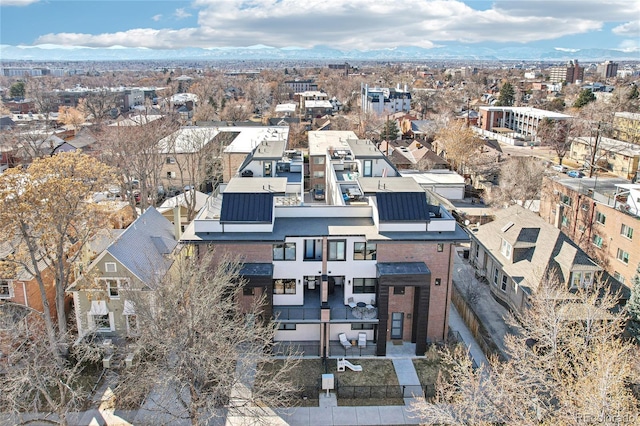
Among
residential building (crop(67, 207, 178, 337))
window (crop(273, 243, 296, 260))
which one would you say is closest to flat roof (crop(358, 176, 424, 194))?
window (crop(273, 243, 296, 260))

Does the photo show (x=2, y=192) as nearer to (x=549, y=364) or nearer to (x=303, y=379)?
(x=303, y=379)

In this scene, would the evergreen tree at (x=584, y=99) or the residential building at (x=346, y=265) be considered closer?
the residential building at (x=346, y=265)

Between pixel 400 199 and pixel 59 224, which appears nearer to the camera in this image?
pixel 59 224

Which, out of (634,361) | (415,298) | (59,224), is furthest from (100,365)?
(634,361)

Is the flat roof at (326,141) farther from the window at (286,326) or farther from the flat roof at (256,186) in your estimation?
the window at (286,326)

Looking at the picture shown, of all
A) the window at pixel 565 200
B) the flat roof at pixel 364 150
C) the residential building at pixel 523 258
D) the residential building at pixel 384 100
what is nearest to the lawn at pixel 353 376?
the residential building at pixel 523 258

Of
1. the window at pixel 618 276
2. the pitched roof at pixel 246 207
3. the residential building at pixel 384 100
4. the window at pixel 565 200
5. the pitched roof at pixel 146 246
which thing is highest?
the residential building at pixel 384 100
